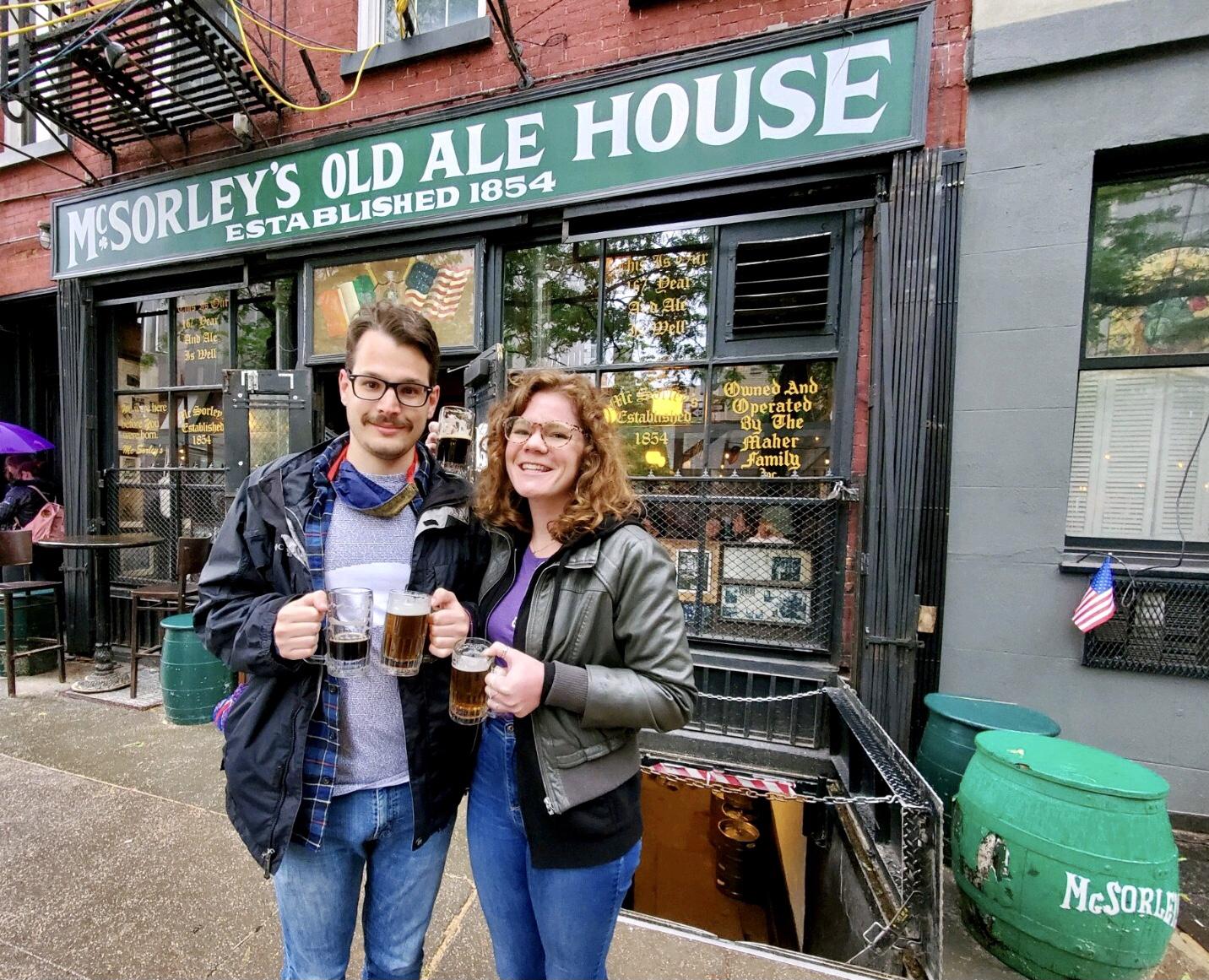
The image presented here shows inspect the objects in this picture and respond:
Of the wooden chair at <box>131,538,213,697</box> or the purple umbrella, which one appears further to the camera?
the purple umbrella

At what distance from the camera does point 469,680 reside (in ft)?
4.46

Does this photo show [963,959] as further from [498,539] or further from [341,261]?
[341,261]

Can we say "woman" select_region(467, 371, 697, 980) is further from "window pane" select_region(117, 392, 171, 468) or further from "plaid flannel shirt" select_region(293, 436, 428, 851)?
"window pane" select_region(117, 392, 171, 468)

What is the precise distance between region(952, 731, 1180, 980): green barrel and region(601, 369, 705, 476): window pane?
94.2 inches

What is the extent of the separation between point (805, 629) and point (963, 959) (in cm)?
175

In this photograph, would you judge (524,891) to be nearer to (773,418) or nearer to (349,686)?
(349,686)

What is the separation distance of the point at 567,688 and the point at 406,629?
0.42 metres

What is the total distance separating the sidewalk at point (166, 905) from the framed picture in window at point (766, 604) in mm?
1713

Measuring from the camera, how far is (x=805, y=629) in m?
3.70

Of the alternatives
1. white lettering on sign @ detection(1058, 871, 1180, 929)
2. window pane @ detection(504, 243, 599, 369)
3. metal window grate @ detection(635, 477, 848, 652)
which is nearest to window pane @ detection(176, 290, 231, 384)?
window pane @ detection(504, 243, 599, 369)

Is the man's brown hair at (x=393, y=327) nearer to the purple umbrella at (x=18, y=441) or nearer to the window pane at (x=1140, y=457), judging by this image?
the window pane at (x=1140, y=457)

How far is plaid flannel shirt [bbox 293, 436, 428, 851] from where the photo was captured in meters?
1.34

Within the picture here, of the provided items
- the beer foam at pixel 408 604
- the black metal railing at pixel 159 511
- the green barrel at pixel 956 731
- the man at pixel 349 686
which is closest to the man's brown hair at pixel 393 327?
the man at pixel 349 686

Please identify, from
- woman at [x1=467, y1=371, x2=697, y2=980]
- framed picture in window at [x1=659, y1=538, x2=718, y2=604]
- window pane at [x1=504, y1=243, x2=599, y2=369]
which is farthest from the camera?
window pane at [x1=504, y1=243, x2=599, y2=369]
